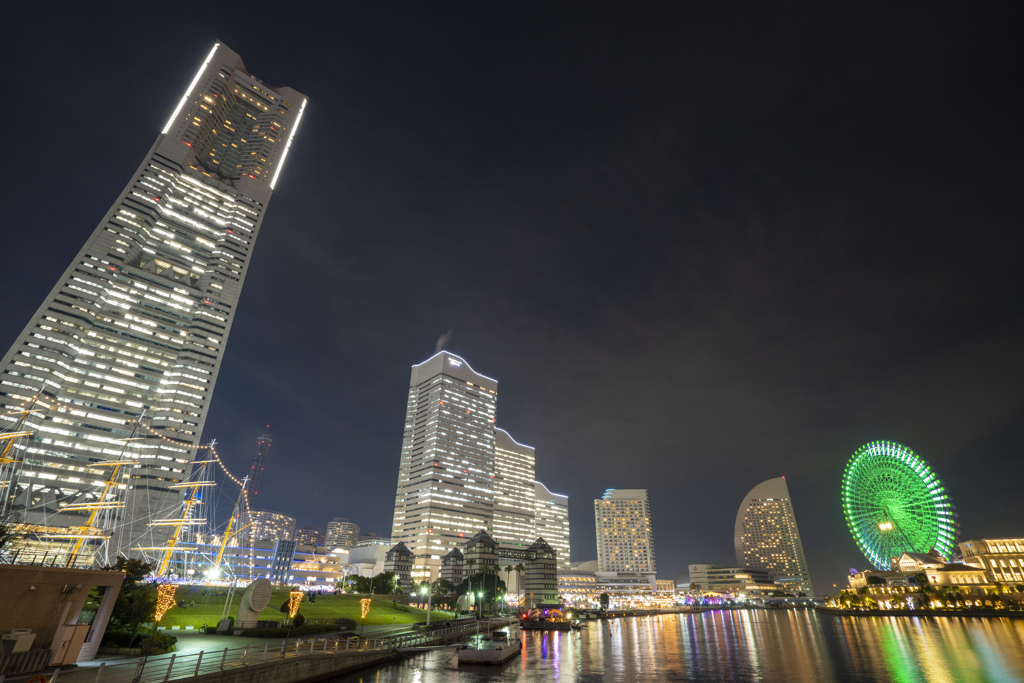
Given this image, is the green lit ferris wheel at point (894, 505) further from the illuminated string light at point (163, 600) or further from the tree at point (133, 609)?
the tree at point (133, 609)

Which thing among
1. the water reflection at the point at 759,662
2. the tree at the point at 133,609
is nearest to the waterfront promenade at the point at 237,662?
the water reflection at the point at 759,662

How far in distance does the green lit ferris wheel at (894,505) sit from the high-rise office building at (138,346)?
178 metres

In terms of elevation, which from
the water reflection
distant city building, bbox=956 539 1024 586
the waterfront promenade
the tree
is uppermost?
distant city building, bbox=956 539 1024 586

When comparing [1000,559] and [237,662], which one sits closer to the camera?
[237,662]

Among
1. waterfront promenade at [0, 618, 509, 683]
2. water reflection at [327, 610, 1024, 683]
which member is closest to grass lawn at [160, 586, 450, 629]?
waterfront promenade at [0, 618, 509, 683]

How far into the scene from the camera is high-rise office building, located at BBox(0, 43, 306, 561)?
124125mm

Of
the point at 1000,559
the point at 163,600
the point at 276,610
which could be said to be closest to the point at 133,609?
the point at 163,600

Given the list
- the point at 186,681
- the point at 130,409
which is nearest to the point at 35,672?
the point at 186,681

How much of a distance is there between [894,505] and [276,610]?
13368 cm

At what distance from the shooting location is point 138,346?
15050 centimetres

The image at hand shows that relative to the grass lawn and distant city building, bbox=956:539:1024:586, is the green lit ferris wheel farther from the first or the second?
the grass lawn

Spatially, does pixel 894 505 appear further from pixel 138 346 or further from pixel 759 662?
pixel 138 346

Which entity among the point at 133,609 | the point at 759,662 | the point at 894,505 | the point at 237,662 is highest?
the point at 894,505

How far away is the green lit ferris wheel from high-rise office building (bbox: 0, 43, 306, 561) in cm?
17763
